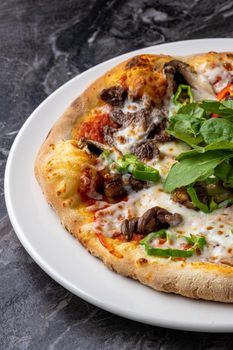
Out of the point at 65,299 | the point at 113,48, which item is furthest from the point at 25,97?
the point at 65,299

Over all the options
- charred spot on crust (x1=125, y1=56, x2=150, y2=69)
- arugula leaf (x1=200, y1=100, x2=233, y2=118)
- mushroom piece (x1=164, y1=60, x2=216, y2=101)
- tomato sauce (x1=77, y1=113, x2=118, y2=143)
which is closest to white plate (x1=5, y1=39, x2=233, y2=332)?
tomato sauce (x1=77, y1=113, x2=118, y2=143)

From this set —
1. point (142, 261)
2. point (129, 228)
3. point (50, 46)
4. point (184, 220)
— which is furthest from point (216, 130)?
A: point (50, 46)

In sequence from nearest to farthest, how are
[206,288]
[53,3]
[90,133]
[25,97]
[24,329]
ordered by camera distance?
[206,288]
[24,329]
[90,133]
[25,97]
[53,3]

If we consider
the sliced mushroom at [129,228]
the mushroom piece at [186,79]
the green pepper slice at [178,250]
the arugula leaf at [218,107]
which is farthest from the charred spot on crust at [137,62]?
the green pepper slice at [178,250]

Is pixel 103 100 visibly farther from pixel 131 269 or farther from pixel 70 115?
pixel 131 269

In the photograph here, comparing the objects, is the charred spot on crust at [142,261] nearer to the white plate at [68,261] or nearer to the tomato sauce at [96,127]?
the white plate at [68,261]

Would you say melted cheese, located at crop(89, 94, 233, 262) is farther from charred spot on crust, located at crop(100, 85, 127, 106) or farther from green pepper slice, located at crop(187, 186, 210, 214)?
charred spot on crust, located at crop(100, 85, 127, 106)
